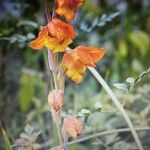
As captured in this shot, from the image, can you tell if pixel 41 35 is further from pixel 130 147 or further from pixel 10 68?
pixel 10 68

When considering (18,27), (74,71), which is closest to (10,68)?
(18,27)

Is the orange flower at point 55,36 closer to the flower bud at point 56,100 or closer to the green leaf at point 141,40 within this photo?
the flower bud at point 56,100

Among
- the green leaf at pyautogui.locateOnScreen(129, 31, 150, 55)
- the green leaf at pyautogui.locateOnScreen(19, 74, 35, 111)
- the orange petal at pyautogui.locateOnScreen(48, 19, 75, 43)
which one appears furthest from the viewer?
the green leaf at pyautogui.locateOnScreen(129, 31, 150, 55)

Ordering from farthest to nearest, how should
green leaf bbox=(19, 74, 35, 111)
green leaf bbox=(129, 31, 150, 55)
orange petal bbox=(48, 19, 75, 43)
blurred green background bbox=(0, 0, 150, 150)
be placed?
1. green leaf bbox=(129, 31, 150, 55)
2. green leaf bbox=(19, 74, 35, 111)
3. blurred green background bbox=(0, 0, 150, 150)
4. orange petal bbox=(48, 19, 75, 43)

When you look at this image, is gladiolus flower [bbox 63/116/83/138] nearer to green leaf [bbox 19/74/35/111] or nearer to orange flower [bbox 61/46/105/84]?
orange flower [bbox 61/46/105/84]

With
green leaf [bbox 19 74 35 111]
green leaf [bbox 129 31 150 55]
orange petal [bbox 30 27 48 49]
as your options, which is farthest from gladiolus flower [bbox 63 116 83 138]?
green leaf [bbox 129 31 150 55]
